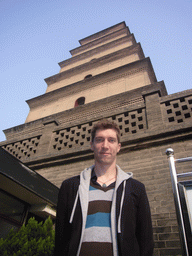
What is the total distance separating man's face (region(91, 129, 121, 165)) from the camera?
7.10ft

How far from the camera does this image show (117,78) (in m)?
13.0

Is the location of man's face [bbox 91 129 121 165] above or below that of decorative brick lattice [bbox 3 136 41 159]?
below

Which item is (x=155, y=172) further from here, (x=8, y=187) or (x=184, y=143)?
(x=8, y=187)

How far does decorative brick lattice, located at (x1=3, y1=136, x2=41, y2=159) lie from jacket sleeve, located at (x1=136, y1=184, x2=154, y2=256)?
6.78m

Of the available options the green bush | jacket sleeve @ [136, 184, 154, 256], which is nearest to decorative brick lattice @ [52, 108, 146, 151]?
the green bush

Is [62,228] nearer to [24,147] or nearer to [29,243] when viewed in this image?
[29,243]

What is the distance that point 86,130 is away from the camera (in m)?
7.30

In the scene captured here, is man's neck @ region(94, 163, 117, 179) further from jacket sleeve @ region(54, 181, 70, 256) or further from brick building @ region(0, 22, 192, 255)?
brick building @ region(0, 22, 192, 255)

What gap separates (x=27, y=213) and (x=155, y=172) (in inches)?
146

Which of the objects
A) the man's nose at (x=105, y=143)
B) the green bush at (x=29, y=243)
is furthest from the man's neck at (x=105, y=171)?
the green bush at (x=29, y=243)

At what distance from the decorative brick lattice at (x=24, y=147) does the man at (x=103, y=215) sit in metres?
6.41

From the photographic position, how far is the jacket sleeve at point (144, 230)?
1.66 meters

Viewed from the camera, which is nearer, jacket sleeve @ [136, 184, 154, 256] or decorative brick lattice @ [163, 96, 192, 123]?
jacket sleeve @ [136, 184, 154, 256]

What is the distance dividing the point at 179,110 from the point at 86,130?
344 centimetres
